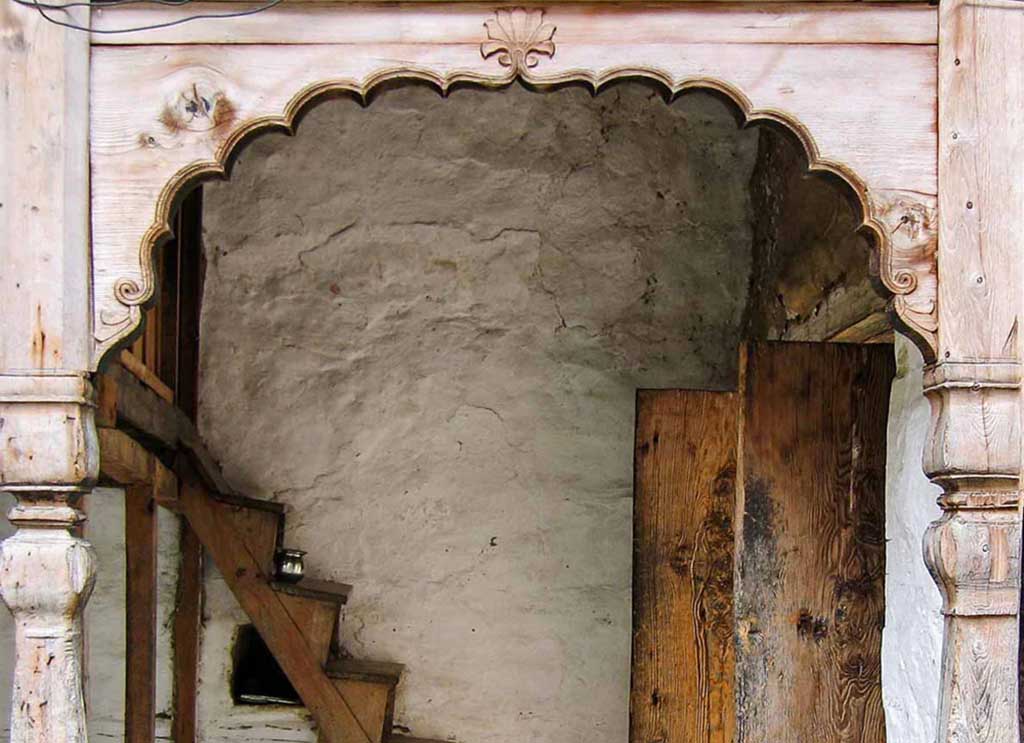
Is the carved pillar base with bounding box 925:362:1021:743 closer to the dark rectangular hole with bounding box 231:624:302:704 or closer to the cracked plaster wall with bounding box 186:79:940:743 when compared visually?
the cracked plaster wall with bounding box 186:79:940:743

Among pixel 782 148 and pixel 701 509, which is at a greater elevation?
pixel 782 148

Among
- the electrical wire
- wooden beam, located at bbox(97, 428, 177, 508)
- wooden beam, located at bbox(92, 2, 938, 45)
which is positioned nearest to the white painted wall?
wooden beam, located at bbox(92, 2, 938, 45)

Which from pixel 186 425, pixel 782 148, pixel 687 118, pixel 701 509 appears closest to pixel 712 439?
pixel 701 509

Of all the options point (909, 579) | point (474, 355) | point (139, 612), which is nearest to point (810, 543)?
point (909, 579)

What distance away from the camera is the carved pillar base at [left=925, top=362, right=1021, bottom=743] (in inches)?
89.0

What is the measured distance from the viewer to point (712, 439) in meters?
3.61

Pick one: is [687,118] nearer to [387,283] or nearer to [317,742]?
[387,283]

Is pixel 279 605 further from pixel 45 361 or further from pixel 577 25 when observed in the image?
pixel 577 25

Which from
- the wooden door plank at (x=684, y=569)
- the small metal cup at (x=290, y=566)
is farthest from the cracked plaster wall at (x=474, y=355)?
the wooden door plank at (x=684, y=569)

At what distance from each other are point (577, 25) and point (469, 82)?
0.20 m

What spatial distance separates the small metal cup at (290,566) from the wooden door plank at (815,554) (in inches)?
55.5

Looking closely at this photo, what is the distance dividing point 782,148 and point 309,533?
182cm

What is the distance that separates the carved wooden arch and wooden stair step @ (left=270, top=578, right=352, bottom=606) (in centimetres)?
179

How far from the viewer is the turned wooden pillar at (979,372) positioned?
2.27 m
